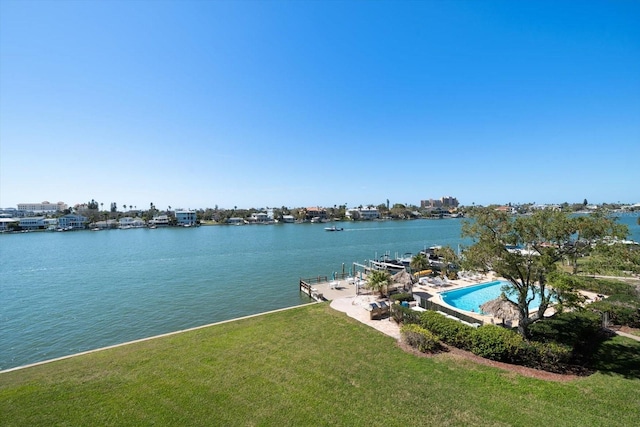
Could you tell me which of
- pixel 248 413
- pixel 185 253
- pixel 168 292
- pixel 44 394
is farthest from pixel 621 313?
pixel 185 253

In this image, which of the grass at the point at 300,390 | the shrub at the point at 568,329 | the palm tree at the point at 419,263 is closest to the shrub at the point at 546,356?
the grass at the point at 300,390

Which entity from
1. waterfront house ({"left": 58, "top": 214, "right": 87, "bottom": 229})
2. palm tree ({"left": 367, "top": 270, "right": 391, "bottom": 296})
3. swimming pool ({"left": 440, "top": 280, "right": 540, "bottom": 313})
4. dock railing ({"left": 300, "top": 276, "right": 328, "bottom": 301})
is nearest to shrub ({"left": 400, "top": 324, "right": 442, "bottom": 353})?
palm tree ({"left": 367, "top": 270, "right": 391, "bottom": 296})

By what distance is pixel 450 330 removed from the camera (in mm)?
11859

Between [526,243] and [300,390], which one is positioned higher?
[526,243]

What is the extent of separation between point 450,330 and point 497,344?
5.70 feet

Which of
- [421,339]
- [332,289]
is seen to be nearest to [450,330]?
[421,339]

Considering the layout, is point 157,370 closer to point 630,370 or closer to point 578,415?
point 578,415

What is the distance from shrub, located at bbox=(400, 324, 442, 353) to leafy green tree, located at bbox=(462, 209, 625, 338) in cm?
348

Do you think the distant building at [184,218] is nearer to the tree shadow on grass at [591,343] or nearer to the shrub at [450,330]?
the shrub at [450,330]

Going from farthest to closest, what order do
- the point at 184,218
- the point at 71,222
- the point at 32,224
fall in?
1. the point at 184,218
2. the point at 71,222
3. the point at 32,224

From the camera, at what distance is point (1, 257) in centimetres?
5138

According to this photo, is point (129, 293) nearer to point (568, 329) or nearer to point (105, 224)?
point (568, 329)

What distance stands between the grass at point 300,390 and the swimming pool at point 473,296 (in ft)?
29.5

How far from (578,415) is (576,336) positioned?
17.1 feet
